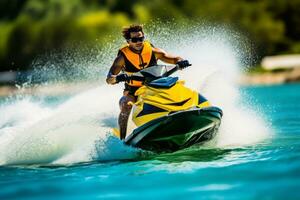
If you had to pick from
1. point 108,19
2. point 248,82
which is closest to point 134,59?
point 248,82

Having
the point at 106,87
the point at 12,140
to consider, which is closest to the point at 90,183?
the point at 12,140

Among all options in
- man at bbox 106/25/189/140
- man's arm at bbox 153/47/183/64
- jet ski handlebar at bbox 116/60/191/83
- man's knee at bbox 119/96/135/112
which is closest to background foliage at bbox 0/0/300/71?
man's arm at bbox 153/47/183/64

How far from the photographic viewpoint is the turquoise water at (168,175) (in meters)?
6.12

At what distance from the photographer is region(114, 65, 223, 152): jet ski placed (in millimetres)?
8016

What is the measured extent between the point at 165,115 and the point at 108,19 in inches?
1945

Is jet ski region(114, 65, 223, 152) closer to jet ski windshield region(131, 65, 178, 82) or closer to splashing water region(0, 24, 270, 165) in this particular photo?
jet ski windshield region(131, 65, 178, 82)

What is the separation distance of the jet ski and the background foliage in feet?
113

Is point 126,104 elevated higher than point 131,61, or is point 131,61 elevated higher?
point 131,61

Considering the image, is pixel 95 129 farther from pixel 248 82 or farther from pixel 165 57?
pixel 248 82

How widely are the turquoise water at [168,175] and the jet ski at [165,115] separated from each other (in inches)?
7.0

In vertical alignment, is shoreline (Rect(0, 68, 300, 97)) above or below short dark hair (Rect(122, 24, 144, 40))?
above

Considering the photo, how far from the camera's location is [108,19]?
186 feet

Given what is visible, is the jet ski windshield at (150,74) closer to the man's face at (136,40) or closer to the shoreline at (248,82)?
the man's face at (136,40)

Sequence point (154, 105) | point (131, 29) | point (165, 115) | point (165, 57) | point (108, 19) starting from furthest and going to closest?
point (108, 19) < point (165, 57) < point (131, 29) < point (154, 105) < point (165, 115)
